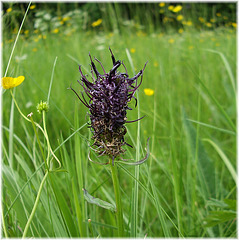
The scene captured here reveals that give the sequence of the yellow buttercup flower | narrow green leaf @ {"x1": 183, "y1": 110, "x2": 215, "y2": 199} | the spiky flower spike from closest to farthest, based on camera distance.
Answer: the spiky flower spike < the yellow buttercup flower < narrow green leaf @ {"x1": 183, "y1": 110, "x2": 215, "y2": 199}

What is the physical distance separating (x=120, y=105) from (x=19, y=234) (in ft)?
1.67

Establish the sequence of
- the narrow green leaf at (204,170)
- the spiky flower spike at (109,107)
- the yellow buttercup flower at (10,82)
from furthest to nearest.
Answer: the narrow green leaf at (204,170) → the yellow buttercup flower at (10,82) → the spiky flower spike at (109,107)

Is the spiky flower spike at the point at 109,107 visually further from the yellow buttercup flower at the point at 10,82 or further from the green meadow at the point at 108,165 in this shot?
the yellow buttercup flower at the point at 10,82

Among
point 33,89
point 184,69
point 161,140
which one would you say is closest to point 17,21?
point 33,89

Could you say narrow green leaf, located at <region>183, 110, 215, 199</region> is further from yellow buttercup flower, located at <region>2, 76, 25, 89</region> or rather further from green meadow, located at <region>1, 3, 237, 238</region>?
yellow buttercup flower, located at <region>2, 76, 25, 89</region>

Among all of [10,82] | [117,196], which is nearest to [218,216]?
[117,196]

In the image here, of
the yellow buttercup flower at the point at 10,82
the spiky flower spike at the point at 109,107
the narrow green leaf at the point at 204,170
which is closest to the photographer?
the spiky flower spike at the point at 109,107

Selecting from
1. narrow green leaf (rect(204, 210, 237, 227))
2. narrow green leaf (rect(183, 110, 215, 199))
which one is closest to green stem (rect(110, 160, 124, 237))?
narrow green leaf (rect(204, 210, 237, 227))

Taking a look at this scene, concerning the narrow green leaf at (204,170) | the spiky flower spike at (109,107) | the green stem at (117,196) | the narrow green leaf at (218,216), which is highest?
the spiky flower spike at (109,107)

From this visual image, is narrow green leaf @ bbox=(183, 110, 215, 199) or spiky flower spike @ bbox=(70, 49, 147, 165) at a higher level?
spiky flower spike @ bbox=(70, 49, 147, 165)

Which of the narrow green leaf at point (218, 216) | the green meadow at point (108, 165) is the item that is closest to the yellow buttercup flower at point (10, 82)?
the green meadow at point (108, 165)

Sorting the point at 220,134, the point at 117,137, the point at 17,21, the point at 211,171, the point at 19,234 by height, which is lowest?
the point at 220,134

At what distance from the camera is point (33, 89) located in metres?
1.67

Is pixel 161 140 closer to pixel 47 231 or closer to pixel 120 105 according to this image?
pixel 47 231
